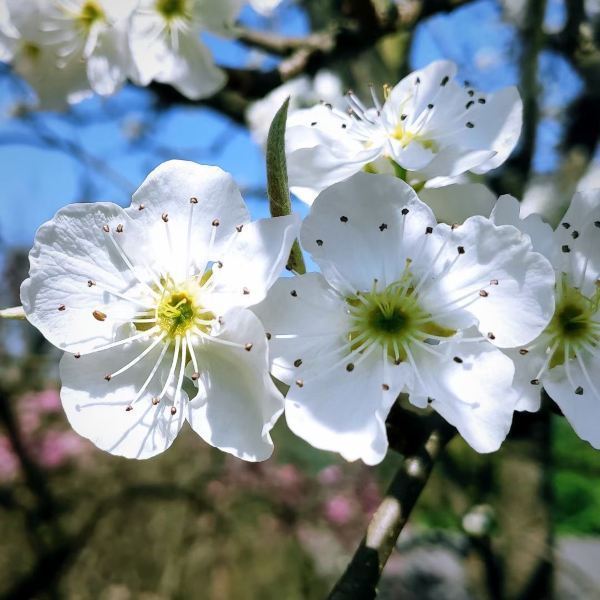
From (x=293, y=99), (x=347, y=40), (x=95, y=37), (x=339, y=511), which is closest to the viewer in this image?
(x=95, y=37)

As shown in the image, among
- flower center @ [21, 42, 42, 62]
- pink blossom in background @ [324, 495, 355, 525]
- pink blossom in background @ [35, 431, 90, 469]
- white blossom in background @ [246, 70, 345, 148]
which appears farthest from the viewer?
pink blossom in background @ [35, 431, 90, 469]

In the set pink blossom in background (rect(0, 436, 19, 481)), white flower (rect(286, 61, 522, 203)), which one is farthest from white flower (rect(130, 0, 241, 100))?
pink blossom in background (rect(0, 436, 19, 481))

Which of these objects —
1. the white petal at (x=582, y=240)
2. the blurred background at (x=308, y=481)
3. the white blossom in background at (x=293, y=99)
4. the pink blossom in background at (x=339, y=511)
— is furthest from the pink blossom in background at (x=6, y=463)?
the white petal at (x=582, y=240)

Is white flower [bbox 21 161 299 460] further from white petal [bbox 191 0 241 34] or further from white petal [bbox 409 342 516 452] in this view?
white petal [bbox 191 0 241 34]

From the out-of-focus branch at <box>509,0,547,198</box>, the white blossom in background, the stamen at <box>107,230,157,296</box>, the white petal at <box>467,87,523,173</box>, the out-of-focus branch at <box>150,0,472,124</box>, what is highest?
the white petal at <box>467,87,523,173</box>

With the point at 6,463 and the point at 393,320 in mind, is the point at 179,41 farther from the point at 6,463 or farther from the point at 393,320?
the point at 6,463

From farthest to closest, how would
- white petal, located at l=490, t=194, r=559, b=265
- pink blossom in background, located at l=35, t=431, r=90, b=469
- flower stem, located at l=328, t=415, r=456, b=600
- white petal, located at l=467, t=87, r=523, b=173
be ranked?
pink blossom in background, located at l=35, t=431, r=90, b=469
white petal, located at l=467, t=87, r=523, b=173
white petal, located at l=490, t=194, r=559, b=265
flower stem, located at l=328, t=415, r=456, b=600

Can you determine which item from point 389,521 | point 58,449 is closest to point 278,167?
point 389,521
